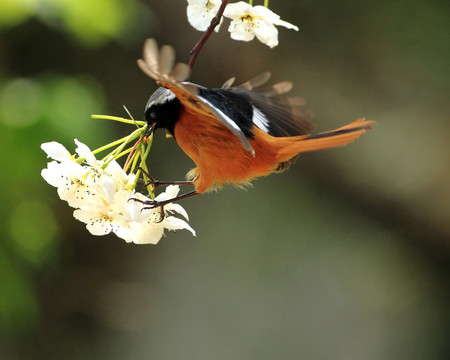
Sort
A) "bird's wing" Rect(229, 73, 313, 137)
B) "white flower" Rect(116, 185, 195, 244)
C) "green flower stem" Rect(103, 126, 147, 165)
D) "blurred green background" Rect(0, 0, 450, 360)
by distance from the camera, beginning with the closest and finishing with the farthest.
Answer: "green flower stem" Rect(103, 126, 147, 165) → "white flower" Rect(116, 185, 195, 244) → "bird's wing" Rect(229, 73, 313, 137) → "blurred green background" Rect(0, 0, 450, 360)

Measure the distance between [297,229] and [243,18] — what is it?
262cm

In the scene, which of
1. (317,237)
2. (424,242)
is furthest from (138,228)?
(424,242)

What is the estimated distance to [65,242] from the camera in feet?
11.0

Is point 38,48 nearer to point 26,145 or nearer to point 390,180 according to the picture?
point 26,145

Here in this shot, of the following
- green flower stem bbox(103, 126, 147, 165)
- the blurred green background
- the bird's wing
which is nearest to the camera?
green flower stem bbox(103, 126, 147, 165)

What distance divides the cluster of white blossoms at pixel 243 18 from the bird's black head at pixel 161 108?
0.15 metres

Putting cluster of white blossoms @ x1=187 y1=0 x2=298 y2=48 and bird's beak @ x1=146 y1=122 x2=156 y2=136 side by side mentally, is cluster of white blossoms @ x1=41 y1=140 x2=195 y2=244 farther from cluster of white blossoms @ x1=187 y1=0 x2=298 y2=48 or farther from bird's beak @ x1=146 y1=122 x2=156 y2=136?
cluster of white blossoms @ x1=187 y1=0 x2=298 y2=48

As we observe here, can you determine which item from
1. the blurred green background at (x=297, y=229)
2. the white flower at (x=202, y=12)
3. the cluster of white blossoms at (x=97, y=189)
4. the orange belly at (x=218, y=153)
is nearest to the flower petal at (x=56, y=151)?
the cluster of white blossoms at (x=97, y=189)

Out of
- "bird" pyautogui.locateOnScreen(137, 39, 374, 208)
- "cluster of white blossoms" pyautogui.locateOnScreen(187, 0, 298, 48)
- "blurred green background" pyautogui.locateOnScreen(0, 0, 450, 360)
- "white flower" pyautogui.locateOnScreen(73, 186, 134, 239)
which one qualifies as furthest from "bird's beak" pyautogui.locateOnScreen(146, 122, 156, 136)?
"blurred green background" pyautogui.locateOnScreen(0, 0, 450, 360)

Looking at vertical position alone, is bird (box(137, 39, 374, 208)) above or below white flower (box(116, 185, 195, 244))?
above

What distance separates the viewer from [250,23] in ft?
3.89

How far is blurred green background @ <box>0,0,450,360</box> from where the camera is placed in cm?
341

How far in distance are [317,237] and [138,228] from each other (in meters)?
2.67

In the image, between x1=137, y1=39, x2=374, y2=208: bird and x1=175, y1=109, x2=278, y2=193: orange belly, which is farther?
x1=175, y1=109, x2=278, y2=193: orange belly
